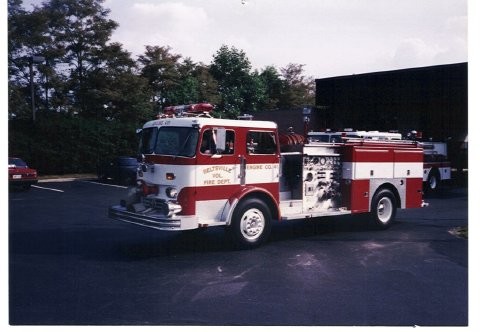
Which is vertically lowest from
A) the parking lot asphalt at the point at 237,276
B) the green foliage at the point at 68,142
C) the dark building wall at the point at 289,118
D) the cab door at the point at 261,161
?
the parking lot asphalt at the point at 237,276

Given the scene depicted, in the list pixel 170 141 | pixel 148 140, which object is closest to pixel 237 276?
pixel 170 141

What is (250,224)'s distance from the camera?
30.8 feet

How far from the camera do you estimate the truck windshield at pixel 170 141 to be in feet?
29.2

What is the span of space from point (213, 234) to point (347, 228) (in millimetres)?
3546

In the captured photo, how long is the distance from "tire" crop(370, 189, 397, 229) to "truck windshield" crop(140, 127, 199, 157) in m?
5.29

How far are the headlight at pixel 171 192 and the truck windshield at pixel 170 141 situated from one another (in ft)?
2.20

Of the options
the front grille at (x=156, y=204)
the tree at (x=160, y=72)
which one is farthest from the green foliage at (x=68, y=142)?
the front grille at (x=156, y=204)

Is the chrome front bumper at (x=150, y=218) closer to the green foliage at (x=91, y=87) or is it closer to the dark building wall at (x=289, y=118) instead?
the green foliage at (x=91, y=87)

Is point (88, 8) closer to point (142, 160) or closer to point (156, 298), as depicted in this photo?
point (142, 160)

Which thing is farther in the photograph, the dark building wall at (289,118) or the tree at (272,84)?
the tree at (272,84)

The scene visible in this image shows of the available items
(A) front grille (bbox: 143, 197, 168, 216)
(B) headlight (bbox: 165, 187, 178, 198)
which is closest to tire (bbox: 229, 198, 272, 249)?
(B) headlight (bbox: 165, 187, 178, 198)

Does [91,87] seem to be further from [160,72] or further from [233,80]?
[233,80]

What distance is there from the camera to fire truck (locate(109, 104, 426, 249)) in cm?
882

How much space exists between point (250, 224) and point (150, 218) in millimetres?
1983
